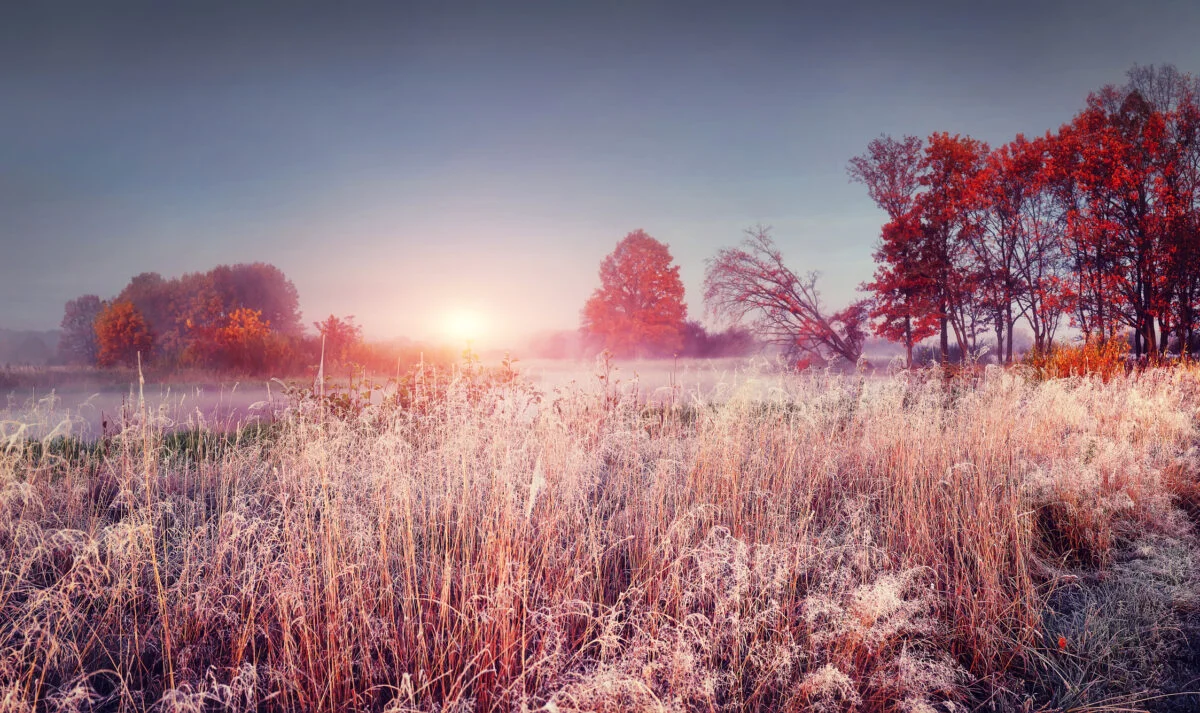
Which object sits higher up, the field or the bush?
the bush

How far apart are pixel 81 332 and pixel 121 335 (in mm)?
7090

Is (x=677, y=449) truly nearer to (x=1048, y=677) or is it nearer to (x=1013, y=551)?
(x=1013, y=551)

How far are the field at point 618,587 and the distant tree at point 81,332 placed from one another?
2413cm

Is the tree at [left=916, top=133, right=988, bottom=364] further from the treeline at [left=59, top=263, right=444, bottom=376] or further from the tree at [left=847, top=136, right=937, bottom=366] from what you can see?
the treeline at [left=59, top=263, right=444, bottom=376]

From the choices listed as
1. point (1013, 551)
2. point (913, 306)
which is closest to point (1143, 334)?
point (913, 306)

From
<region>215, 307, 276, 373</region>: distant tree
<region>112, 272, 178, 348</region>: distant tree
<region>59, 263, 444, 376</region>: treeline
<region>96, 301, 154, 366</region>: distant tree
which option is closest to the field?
<region>59, 263, 444, 376</region>: treeline

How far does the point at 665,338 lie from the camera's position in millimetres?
24953

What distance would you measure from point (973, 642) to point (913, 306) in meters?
17.1

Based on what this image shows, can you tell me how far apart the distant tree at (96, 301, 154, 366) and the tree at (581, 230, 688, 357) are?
1656cm

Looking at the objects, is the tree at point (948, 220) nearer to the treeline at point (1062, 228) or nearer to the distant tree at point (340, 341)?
the treeline at point (1062, 228)

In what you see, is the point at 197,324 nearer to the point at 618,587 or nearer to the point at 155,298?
the point at 155,298

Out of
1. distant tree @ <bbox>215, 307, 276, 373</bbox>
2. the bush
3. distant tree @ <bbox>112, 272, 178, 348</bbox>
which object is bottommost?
the bush

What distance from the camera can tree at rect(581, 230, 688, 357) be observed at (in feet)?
81.7

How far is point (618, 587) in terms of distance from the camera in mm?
3287
